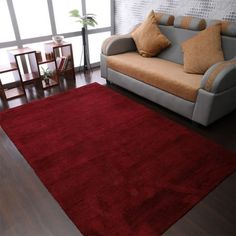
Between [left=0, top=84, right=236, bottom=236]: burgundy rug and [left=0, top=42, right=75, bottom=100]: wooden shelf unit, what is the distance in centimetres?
52

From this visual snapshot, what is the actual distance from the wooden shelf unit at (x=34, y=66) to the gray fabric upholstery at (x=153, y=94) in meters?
0.81

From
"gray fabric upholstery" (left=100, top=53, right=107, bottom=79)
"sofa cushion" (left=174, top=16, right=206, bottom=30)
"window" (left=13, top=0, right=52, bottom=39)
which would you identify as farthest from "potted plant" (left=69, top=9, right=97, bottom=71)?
"sofa cushion" (left=174, top=16, right=206, bottom=30)

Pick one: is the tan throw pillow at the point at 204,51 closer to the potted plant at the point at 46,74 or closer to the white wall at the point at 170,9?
the white wall at the point at 170,9

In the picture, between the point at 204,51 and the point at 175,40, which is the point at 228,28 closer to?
the point at 204,51

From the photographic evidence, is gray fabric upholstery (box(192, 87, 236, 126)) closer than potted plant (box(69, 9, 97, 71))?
Yes

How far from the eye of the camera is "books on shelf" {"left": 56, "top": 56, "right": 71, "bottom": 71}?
342cm

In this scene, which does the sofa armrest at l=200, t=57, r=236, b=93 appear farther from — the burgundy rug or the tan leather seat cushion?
the burgundy rug

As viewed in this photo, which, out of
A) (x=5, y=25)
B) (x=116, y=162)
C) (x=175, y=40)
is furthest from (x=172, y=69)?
(x=5, y=25)

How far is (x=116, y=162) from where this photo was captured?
1.93 meters

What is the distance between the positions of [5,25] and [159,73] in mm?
2171

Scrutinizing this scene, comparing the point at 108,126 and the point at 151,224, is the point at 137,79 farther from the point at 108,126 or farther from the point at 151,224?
the point at 151,224

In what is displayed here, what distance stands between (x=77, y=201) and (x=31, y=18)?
2743 mm

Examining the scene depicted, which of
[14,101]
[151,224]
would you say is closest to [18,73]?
[14,101]

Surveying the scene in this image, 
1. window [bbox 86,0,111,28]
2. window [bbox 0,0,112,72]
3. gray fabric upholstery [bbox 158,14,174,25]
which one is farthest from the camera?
window [bbox 86,0,111,28]
